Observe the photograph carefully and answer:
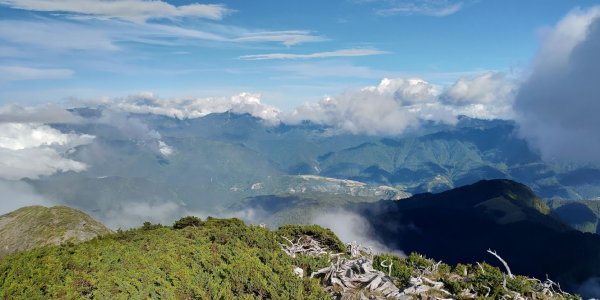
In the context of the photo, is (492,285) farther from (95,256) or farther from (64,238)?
(64,238)

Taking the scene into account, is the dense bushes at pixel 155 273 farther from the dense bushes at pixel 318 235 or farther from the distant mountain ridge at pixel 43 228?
the distant mountain ridge at pixel 43 228

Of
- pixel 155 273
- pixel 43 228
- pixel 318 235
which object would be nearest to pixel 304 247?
pixel 318 235

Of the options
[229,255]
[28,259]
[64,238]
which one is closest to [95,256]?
[28,259]

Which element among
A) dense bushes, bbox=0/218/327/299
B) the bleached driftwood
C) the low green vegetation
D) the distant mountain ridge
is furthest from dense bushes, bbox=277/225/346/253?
the distant mountain ridge

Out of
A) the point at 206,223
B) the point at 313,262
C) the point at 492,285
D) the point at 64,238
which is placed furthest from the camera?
the point at 64,238

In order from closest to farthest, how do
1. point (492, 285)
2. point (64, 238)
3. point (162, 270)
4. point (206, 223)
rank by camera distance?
Answer: point (162, 270)
point (492, 285)
point (206, 223)
point (64, 238)

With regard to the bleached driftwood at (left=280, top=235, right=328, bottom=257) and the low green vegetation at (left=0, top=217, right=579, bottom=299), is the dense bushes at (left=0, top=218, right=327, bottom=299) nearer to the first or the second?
the low green vegetation at (left=0, top=217, right=579, bottom=299)

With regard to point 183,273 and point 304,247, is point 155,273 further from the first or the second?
point 304,247

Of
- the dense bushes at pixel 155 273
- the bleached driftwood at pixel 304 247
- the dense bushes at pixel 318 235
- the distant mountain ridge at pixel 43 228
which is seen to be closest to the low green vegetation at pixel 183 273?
the dense bushes at pixel 155 273
